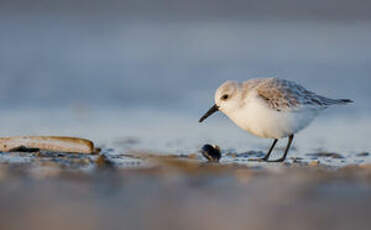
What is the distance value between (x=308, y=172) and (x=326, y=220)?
142 cm

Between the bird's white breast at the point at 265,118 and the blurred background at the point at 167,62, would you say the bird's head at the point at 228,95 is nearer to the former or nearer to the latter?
the bird's white breast at the point at 265,118

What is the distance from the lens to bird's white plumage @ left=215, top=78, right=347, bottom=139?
20.3 ft

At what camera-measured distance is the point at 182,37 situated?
14883mm

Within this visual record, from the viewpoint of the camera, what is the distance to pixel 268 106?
244 inches

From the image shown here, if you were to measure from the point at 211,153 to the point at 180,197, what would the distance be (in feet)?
7.33

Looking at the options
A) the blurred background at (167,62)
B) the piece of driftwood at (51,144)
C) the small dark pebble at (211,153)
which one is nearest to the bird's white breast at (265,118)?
the small dark pebble at (211,153)

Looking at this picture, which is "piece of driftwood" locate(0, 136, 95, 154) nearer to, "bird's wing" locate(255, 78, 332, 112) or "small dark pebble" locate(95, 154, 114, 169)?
"small dark pebble" locate(95, 154, 114, 169)

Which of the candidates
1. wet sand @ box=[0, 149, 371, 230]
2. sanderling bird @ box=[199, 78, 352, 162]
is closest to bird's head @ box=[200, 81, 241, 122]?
sanderling bird @ box=[199, 78, 352, 162]

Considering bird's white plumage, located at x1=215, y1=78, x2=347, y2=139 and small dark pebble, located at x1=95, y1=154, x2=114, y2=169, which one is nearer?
small dark pebble, located at x1=95, y1=154, x2=114, y2=169

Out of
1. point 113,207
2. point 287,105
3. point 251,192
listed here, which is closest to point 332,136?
point 287,105

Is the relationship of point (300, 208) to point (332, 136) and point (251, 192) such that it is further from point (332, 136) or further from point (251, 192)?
point (332, 136)

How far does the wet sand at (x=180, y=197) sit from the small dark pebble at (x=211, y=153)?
96 centimetres

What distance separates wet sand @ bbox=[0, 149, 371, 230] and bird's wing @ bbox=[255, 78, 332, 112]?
1.17m

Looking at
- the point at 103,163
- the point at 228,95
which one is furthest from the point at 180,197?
the point at 228,95
